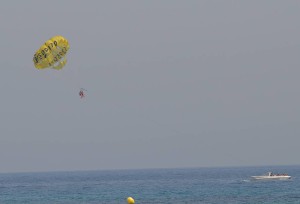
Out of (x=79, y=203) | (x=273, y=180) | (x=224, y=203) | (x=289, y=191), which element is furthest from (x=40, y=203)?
(x=273, y=180)

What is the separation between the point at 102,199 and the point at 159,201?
9833 millimetres

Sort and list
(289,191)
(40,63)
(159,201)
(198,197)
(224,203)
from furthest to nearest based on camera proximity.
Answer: (289,191), (198,197), (159,201), (224,203), (40,63)

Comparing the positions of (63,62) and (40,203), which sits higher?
(63,62)

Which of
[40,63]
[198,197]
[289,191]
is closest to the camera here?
[40,63]

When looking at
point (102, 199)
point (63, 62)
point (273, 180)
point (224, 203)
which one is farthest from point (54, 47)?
point (273, 180)

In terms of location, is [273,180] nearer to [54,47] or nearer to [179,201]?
[179,201]

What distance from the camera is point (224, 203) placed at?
79062 millimetres

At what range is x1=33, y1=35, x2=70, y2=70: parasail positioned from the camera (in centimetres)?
6028

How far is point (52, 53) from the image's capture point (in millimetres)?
60562

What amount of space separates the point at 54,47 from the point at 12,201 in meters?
39.7

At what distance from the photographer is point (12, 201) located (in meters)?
95.8

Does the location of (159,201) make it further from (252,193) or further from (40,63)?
(40,63)

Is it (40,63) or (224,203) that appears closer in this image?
(40,63)

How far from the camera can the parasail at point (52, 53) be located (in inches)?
2373
